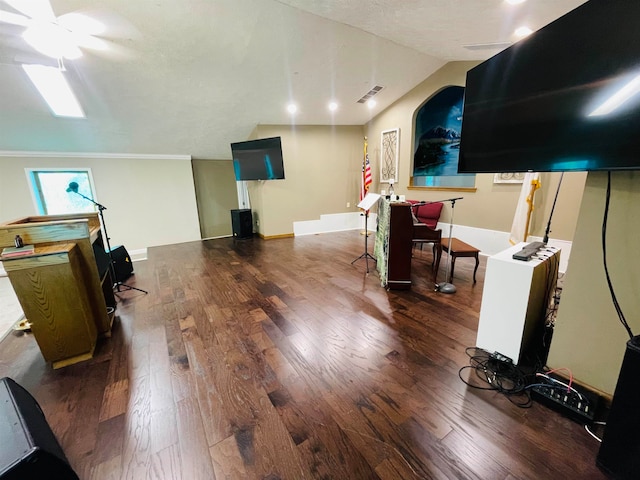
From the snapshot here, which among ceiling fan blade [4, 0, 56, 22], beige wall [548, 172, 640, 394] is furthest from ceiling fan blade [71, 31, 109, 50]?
beige wall [548, 172, 640, 394]

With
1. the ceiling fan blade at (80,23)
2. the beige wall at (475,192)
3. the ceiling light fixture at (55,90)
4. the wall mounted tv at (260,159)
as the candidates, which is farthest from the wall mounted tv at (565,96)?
the ceiling light fixture at (55,90)

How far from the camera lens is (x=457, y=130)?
4.52m

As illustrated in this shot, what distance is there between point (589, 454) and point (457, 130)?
4.78 m

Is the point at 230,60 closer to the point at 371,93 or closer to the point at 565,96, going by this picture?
the point at 371,93

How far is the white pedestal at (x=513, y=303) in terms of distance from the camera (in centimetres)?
154

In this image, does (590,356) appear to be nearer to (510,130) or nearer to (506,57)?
(510,130)

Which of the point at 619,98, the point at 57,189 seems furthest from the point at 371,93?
the point at 57,189

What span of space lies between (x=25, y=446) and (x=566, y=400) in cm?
243

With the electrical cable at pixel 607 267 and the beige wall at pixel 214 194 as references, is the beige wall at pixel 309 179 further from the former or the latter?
the electrical cable at pixel 607 267

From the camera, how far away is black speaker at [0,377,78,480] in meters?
0.77

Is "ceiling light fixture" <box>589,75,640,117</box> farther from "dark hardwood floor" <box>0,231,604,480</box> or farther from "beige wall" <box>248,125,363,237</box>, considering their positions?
"beige wall" <box>248,125,363,237</box>

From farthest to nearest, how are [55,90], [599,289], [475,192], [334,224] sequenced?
1. [334,224]
2. [475,192]
3. [55,90]
4. [599,289]

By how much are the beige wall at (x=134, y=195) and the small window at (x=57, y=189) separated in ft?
0.33

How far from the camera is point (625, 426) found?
3.17ft
